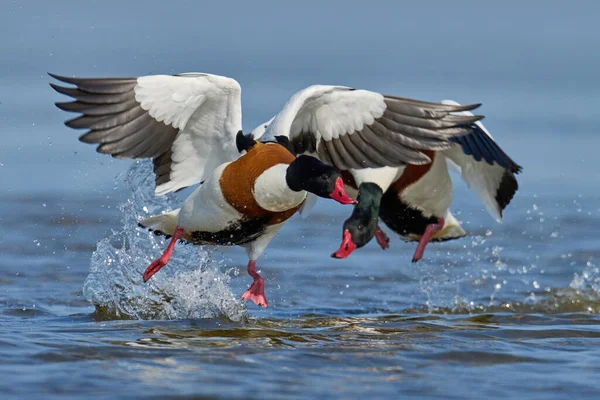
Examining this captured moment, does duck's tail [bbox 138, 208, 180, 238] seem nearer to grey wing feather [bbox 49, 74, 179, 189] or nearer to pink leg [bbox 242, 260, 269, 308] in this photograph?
grey wing feather [bbox 49, 74, 179, 189]

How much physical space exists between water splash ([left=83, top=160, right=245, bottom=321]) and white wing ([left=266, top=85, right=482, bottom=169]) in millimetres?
1110

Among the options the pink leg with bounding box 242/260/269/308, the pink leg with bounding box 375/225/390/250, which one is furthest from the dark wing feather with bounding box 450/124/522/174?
the pink leg with bounding box 242/260/269/308

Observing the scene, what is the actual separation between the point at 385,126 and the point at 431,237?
2.02 meters

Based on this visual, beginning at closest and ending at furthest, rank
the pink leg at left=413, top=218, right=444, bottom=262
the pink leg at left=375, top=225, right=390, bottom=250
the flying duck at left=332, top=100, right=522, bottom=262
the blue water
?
the blue water
the flying duck at left=332, top=100, right=522, bottom=262
the pink leg at left=413, top=218, right=444, bottom=262
the pink leg at left=375, top=225, right=390, bottom=250

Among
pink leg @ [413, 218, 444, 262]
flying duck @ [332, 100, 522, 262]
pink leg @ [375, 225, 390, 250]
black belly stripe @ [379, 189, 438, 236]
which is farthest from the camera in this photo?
pink leg @ [375, 225, 390, 250]

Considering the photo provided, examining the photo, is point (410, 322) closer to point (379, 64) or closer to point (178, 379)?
point (178, 379)

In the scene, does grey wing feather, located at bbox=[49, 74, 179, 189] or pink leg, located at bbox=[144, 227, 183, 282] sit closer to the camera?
grey wing feather, located at bbox=[49, 74, 179, 189]

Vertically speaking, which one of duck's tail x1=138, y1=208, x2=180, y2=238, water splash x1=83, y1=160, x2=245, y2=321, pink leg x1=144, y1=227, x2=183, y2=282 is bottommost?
water splash x1=83, y1=160, x2=245, y2=321

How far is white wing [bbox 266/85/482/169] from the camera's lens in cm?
724

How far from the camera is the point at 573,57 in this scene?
2005cm

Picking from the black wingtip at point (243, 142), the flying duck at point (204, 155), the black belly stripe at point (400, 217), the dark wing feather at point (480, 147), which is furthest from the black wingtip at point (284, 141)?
the black belly stripe at point (400, 217)

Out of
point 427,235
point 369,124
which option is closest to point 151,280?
point 369,124

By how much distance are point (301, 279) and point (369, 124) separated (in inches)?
86.4

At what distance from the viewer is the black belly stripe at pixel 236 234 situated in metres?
7.44
